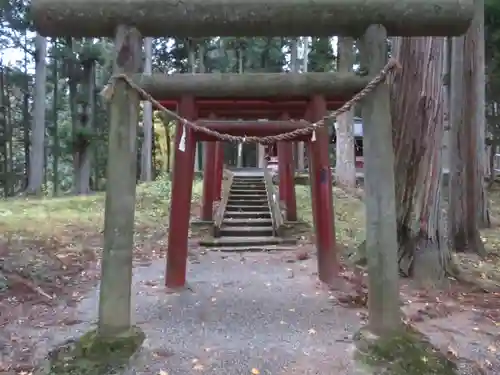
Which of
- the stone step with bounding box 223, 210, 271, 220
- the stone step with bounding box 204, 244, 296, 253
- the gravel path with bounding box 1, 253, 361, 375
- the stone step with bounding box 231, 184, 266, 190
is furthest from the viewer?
the stone step with bounding box 231, 184, 266, 190

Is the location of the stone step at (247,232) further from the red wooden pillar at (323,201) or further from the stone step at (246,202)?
the red wooden pillar at (323,201)

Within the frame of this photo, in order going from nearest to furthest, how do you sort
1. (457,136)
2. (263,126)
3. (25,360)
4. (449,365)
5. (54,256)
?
(449,365) < (25,360) < (263,126) < (54,256) < (457,136)

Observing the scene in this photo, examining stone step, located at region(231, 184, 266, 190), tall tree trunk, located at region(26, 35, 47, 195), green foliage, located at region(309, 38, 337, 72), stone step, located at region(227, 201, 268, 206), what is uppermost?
green foliage, located at region(309, 38, 337, 72)

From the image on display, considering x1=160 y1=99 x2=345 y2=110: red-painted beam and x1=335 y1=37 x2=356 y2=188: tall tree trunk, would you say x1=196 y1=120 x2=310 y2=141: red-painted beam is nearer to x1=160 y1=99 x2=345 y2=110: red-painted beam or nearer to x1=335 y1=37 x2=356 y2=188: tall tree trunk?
x1=160 y1=99 x2=345 y2=110: red-painted beam

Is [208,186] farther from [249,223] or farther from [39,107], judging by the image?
[39,107]

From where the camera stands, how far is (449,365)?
3797mm

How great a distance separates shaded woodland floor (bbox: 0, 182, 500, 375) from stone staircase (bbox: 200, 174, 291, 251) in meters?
0.79

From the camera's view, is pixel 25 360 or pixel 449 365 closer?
pixel 449 365

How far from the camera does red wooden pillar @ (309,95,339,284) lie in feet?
22.4

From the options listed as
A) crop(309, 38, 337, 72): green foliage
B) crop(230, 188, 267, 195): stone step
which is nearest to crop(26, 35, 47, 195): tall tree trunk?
crop(230, 188, 267, 195): stone step

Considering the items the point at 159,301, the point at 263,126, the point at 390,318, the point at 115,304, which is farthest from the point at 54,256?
the point at 390,318

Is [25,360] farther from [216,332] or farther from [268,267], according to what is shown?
[268,267]

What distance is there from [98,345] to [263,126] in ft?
14.1

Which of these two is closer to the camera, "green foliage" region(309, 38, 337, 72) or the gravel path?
the gravel path
